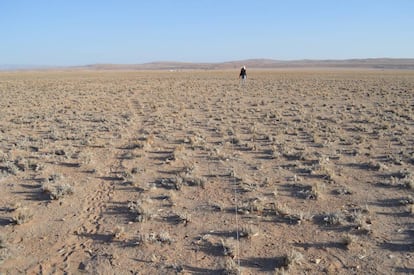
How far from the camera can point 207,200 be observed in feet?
24.6

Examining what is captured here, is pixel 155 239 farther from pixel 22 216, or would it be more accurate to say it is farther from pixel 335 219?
pixel 335 219

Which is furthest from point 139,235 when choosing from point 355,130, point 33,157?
point 355,130

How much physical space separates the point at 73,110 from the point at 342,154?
15.6 m

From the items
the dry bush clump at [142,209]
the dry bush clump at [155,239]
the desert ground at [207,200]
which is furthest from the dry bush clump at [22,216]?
the dry bush clump at [155,239]

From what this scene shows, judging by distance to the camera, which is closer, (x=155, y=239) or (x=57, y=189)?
(x=155, y=239)

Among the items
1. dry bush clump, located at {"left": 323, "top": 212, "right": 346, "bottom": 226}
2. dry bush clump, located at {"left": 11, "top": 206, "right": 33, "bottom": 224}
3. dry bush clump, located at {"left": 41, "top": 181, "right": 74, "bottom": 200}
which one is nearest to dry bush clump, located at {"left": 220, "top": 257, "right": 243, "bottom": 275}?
dry bush clump, located at {"left": 323, "top": 212, "right": 346, "bottom": 226}

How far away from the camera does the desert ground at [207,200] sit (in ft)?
17.4

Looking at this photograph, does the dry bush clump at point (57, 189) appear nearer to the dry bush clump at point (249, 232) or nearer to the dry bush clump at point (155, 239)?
the dry bush clump at point (155, 239)

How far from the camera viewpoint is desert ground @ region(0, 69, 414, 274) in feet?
17.4

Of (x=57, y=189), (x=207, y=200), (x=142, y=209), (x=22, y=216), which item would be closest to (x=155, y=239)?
(x=142, y=209)

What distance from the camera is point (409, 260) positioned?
5.20 meters

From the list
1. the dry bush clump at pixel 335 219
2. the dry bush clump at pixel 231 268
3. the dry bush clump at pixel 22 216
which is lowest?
the dry bush clump at pixel 231 268

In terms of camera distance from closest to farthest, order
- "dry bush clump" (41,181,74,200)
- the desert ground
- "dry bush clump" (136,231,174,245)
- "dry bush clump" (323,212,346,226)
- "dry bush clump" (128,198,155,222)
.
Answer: the desert ground < "dry bush clump" (136,231,174,245) < "dry bush clump" (323,212,346,226) < "dry bush clump" (128,198,155,222) < "dry bush clump" (41,181,74,200)

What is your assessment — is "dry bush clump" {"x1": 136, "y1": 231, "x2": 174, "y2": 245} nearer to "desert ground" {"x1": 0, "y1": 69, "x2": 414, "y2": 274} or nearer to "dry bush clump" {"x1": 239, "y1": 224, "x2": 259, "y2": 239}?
"desert ground" {"x1": 0, "y1": 69, "x2": 414, "y2": 274}
